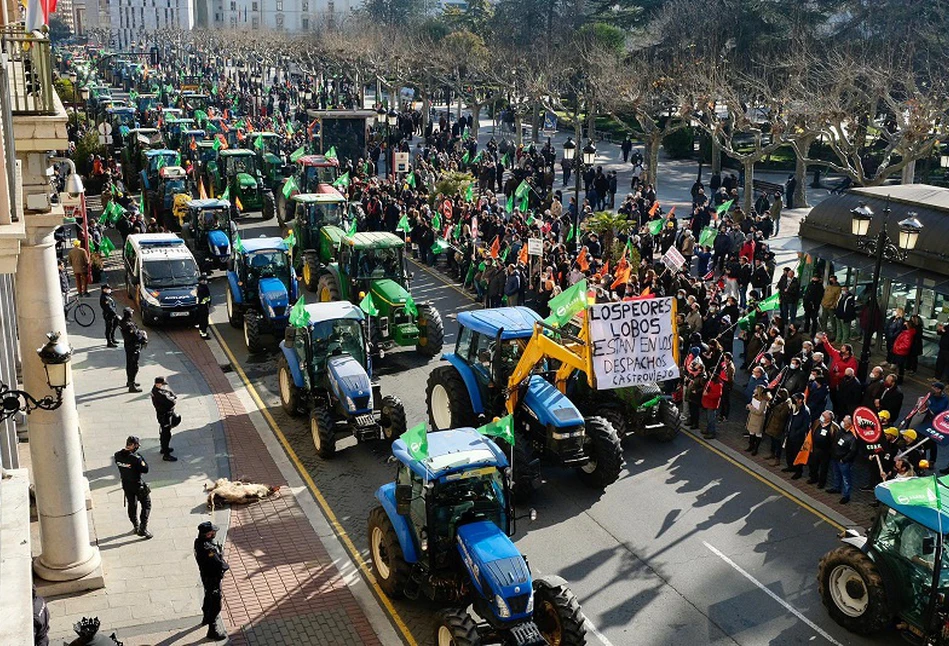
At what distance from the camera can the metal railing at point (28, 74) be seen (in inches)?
481

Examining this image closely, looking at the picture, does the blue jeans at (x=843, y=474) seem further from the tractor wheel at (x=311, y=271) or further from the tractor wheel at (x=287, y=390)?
the tractor wheel at (x=311, y=271)

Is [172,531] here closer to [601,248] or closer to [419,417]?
[419,417]

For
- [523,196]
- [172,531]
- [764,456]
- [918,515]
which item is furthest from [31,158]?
[523,196]

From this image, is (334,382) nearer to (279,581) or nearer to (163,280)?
(279,581)

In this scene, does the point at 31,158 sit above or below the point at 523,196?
above

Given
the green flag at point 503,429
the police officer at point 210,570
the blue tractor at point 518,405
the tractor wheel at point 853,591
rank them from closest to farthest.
A: the tractor wheel at point 853,591
the police officer at point 210,570
the green flag at point 503,429
the blue tractor at point 518,405

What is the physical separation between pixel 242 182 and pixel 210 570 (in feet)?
95.9

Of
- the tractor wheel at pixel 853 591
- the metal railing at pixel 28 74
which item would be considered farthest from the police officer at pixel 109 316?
the tractor wheel at pixel 853 591

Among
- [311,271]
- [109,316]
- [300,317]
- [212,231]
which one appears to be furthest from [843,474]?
[212,231]

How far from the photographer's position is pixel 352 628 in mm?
13430

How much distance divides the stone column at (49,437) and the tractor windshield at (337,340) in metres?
5.90

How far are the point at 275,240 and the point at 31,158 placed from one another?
13143 mm

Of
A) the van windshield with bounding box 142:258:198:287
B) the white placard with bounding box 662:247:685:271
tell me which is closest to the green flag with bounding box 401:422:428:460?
the white placard with bounding box 662:247:685:271

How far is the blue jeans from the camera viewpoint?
16.7 meters
